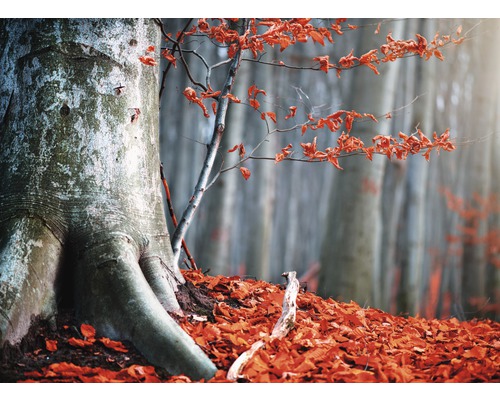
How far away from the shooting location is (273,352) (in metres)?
2.02

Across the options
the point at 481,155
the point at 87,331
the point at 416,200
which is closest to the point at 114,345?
the point at 87,331

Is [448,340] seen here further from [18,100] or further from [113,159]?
[18,100]

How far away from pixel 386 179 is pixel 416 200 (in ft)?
3.19

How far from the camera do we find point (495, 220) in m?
6.55

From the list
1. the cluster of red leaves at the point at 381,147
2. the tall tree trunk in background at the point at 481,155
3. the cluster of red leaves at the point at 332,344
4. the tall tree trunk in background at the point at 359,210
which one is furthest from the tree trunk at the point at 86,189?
the tall tree trunk in background at the point at 481,155

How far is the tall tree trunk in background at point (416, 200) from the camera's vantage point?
20.1ft

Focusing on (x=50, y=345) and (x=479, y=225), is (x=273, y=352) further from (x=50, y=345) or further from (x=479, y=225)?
(x=479, y=225)

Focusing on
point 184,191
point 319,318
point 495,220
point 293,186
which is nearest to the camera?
point 319,318

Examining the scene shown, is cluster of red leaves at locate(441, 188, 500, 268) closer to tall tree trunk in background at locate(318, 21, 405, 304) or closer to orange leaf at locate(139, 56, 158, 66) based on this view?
tall tree trunk in background at locate(318, 21, 405, 304)

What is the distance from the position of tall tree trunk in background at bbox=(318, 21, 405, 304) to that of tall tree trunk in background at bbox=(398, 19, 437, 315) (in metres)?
1.79

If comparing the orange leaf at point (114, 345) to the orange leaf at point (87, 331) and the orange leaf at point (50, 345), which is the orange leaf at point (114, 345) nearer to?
the orange leaf at point (87, 331)

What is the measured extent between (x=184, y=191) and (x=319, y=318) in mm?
7435

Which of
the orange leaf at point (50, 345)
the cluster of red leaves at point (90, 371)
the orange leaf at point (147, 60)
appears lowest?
the cluster of red leaves at point (90, 371)

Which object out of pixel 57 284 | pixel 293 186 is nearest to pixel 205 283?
pixel 57 284
